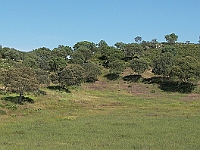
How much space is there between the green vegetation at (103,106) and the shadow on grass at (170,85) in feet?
1.03

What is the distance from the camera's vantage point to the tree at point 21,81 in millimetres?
61656

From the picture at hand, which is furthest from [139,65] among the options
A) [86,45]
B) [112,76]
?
[86,45]

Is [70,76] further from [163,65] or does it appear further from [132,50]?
[132,50]

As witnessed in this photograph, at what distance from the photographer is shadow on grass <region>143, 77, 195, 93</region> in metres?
95.9

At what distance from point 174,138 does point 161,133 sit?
327 centimetres

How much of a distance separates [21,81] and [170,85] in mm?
58112

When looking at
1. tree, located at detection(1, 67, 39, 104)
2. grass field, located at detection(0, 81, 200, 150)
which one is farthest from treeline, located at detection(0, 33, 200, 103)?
grass field, located at detection(0, 81, 200, 150)

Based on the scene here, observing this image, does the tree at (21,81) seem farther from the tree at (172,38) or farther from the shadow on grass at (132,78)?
the tree at (172,38)

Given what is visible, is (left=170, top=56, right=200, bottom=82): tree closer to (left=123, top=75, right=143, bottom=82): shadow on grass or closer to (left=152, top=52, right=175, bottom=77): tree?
(left=152, top=52, right=175, bottom=77): tree

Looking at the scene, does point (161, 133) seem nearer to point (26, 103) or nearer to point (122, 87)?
point (26, 103)

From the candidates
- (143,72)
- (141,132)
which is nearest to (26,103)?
(141,132)

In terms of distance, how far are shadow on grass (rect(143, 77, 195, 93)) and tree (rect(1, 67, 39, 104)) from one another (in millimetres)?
49082

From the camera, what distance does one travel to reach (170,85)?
102m

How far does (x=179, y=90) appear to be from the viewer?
9538cm
